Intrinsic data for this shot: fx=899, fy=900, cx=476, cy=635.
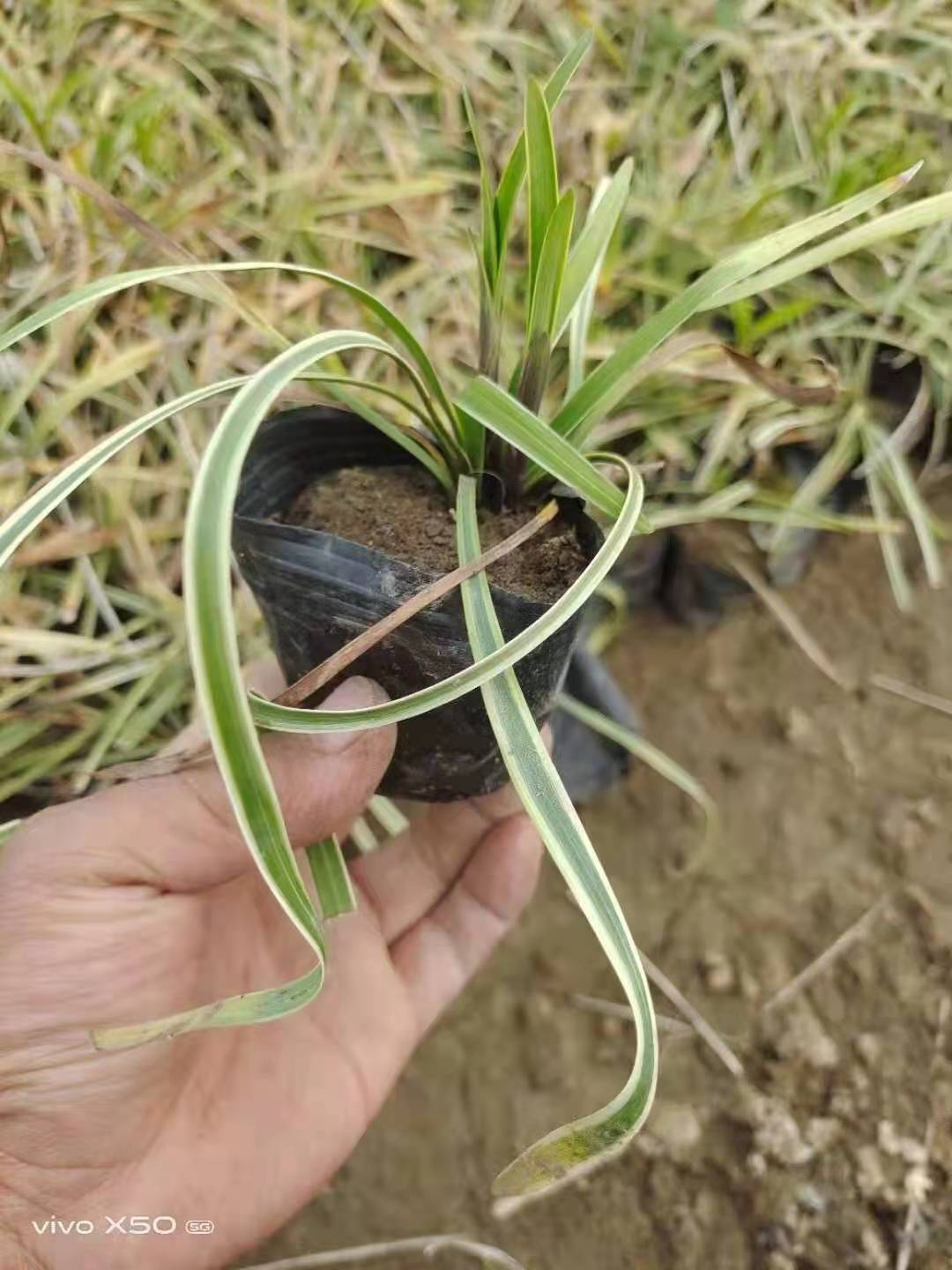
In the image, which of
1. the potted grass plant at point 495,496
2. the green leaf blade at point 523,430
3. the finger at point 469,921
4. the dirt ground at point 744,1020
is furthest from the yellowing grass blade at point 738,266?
the dirt ground at point 744,1020

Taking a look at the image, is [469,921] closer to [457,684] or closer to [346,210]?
[457,684]

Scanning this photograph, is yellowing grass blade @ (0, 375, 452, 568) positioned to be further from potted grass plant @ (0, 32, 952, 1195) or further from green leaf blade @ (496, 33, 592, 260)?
green leaf blade @ (496, 33, 592, 260)

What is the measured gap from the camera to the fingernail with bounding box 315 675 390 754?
625 millimetres

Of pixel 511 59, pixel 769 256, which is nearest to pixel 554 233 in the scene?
pixel 769 256

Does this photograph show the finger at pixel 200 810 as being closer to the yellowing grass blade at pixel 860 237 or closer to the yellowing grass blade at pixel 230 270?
the yellowing grass blade at pixel 230 270

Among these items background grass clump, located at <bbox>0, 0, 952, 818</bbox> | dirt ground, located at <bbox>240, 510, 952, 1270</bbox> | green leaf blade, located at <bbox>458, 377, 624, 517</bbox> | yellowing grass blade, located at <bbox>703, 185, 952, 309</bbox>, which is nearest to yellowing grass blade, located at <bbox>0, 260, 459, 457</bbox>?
green leaf blade, located at <bbox>458, 377, 624, 517</bbox>

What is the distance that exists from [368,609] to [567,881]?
0.23 meters

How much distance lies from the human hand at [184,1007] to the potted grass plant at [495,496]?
10 cm

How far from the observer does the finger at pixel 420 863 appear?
0.97 metres

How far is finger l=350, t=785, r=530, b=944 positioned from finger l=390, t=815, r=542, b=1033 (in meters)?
0.02

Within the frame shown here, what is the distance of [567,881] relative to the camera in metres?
0.51

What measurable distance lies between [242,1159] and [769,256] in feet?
2.72

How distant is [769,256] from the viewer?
23.5 inches

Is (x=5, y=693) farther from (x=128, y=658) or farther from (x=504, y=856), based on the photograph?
(x=504, y=856)
